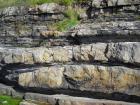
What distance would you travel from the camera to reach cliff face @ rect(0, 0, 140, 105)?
715 inches

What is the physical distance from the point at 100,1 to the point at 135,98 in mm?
6835

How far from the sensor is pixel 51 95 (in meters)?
20.8

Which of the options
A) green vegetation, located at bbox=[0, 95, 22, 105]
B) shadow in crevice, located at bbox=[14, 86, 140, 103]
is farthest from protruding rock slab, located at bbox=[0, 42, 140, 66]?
green vegetation, located at bbox=[0, 95, 22, 105]

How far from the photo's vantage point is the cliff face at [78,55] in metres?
18.2

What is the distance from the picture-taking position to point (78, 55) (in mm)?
19875

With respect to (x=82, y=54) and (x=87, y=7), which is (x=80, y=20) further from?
(x=82, y=54)

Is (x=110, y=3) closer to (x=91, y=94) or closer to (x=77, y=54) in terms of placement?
(x=77, y=54)

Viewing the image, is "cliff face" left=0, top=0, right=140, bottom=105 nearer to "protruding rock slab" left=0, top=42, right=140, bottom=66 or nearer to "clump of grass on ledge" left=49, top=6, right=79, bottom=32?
"protruding rock slab" left=0, top=42, right=140, bottom=66

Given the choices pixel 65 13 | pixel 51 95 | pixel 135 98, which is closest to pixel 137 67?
pixel 135 98

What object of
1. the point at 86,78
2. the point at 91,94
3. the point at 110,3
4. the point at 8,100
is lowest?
the point at 8,100

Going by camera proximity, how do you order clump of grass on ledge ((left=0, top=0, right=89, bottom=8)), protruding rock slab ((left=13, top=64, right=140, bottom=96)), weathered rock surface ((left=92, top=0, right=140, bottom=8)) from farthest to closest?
1. clump of grass on ledge ((left=0, top=0, right=89, bottom=8))
2. weathered rock surface ((left=92, top=0, right=140, bottom=8))
3. protruding rock slab ((left=13, top=64, right=140, bottom=96))

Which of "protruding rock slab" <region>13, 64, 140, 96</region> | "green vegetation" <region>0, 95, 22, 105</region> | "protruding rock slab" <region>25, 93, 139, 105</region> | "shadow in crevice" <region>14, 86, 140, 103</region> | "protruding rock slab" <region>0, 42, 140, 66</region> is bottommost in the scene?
"green vegetation" <region>0, 95, 22, 105</region>

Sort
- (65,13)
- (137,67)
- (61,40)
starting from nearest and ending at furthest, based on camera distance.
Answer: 1. (137,67)
2. (61,40)
3. (65,13)

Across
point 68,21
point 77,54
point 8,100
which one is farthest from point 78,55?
point 8,100
